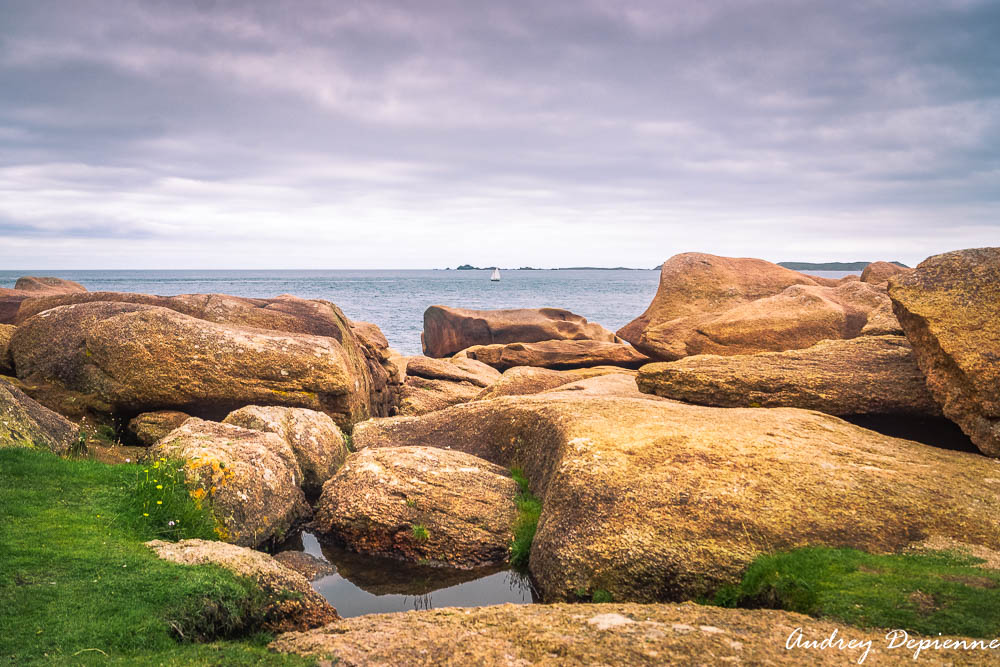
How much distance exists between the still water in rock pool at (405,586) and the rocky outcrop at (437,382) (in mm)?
11567

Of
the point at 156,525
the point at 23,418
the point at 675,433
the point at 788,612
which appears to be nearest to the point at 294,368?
the point at 23,418

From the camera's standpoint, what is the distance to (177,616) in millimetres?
7379

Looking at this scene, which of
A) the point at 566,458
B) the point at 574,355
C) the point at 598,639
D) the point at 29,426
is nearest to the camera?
the point at 598,639

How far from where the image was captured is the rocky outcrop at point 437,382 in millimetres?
24203

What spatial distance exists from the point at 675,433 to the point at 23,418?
37.7 ft

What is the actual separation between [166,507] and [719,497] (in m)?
8.15

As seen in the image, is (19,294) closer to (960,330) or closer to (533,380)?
(533,380)

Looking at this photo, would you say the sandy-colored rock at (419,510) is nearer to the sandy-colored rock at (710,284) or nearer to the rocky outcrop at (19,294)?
the rocky outcrop at (19,294)

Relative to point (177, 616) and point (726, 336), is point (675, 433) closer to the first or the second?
point (177, 616)

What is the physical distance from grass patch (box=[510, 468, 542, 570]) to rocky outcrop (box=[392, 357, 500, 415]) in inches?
419

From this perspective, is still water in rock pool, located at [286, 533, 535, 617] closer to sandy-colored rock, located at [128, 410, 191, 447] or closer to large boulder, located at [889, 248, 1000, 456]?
sandy-colored rock, located at [128, 410, 191, 447]

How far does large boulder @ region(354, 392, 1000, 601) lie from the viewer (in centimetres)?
969

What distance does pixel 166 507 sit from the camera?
10.2 meters

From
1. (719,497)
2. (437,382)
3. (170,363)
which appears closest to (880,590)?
(719,497)
